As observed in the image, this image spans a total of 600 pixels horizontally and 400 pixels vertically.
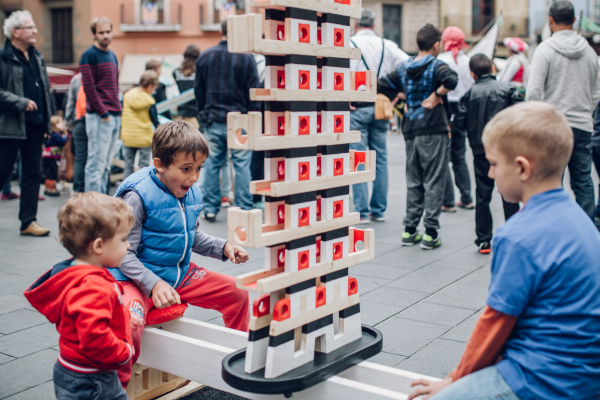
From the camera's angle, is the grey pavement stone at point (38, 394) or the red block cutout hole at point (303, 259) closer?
the red block cutout hole at point (303, 259)

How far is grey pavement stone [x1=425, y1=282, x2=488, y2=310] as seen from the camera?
12.4 ft

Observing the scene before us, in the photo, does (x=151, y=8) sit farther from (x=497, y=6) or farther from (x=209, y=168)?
(x=209, y=168)

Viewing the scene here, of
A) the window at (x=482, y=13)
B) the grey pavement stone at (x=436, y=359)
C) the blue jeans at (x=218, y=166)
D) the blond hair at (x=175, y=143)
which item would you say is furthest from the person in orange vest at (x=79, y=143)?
the window at (x=482, y=13)

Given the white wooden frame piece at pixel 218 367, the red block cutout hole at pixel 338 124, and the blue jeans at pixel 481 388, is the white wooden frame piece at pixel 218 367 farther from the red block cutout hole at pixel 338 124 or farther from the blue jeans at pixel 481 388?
the red block cutout hole at pixel 338 124

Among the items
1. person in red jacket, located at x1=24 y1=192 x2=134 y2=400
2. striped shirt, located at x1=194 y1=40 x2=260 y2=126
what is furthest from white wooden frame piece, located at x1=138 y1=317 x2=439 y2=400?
striped shirt, located at x1=194 y1=40 x2=260 y2=126

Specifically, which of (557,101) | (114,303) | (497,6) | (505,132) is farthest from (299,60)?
(497,6)

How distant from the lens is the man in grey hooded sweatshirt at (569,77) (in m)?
4.98

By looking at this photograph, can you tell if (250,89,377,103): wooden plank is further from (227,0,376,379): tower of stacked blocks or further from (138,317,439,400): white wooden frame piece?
(138,317,439,400): white wooden frame piece

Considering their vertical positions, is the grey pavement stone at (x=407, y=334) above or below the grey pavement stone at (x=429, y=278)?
below

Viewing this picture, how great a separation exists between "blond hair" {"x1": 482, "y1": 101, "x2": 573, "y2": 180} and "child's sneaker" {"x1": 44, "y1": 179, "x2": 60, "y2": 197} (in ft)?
28.1

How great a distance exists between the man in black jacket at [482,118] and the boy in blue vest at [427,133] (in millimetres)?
216

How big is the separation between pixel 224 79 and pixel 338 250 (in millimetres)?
4361

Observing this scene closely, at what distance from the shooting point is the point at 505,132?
1708mm

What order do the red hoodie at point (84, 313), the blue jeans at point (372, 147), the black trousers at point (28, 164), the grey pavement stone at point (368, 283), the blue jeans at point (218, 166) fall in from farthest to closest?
the blue jeans at point (218, 166)
the blue jeans at point (372, 147)
the black trousers at point (28, 164)
the grey pavement stone at point (368, 283)
the red hoodie at point (84, 313)
